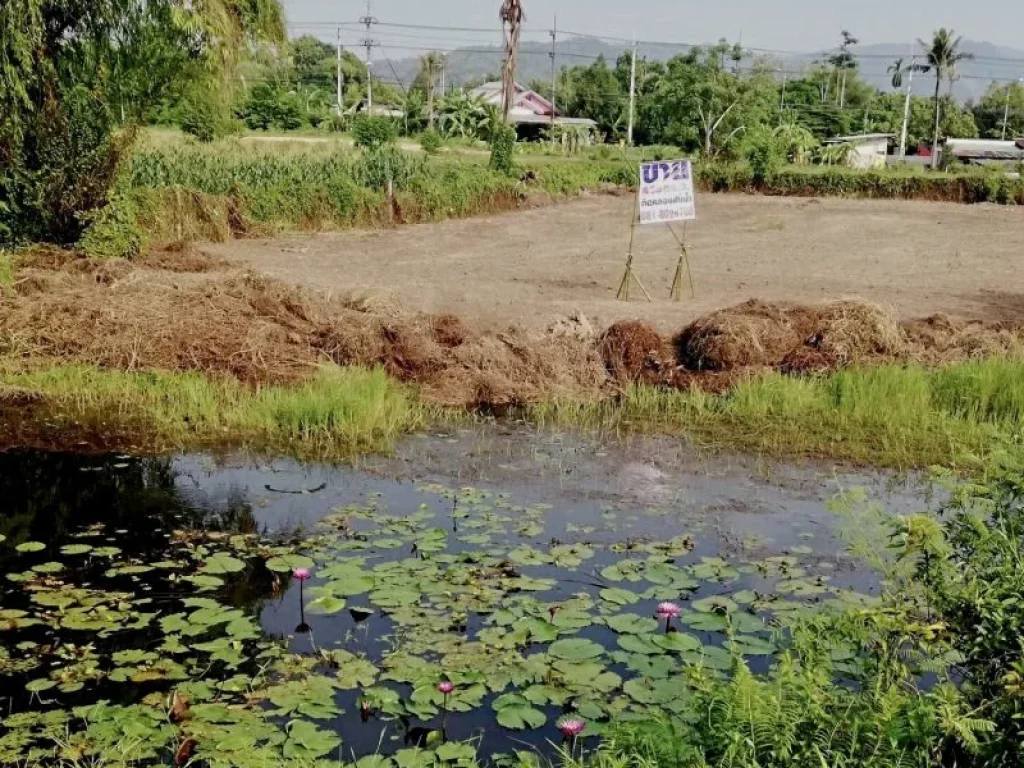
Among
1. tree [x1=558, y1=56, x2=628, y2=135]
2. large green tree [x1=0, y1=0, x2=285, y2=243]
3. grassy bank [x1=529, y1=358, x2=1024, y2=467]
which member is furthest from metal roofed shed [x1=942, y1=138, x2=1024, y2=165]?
grassy bank [x1=529, y1=358, x2=1024, y2=467]

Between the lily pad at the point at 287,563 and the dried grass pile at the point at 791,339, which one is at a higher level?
the dried grass pile at the point at 791,339

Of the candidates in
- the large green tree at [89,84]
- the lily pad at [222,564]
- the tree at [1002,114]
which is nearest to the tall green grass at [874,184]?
the large green tree at [89,84]

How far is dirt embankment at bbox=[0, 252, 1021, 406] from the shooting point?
31.8 ft

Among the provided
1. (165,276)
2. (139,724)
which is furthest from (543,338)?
(139,724)

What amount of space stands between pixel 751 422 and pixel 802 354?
1.82m

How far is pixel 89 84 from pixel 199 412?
747cm

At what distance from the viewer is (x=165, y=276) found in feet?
37.6

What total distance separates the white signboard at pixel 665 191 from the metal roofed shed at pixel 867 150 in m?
28.6

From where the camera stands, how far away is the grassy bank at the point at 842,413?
26.4ft

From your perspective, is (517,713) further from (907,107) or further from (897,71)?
(897,71)

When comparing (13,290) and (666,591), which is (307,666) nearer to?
(666,591)

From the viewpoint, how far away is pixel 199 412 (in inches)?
332

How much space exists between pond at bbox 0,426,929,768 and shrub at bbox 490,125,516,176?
20.7 metres

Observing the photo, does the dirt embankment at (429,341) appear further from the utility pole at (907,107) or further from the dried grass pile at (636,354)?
the utility pole at (907,107)
